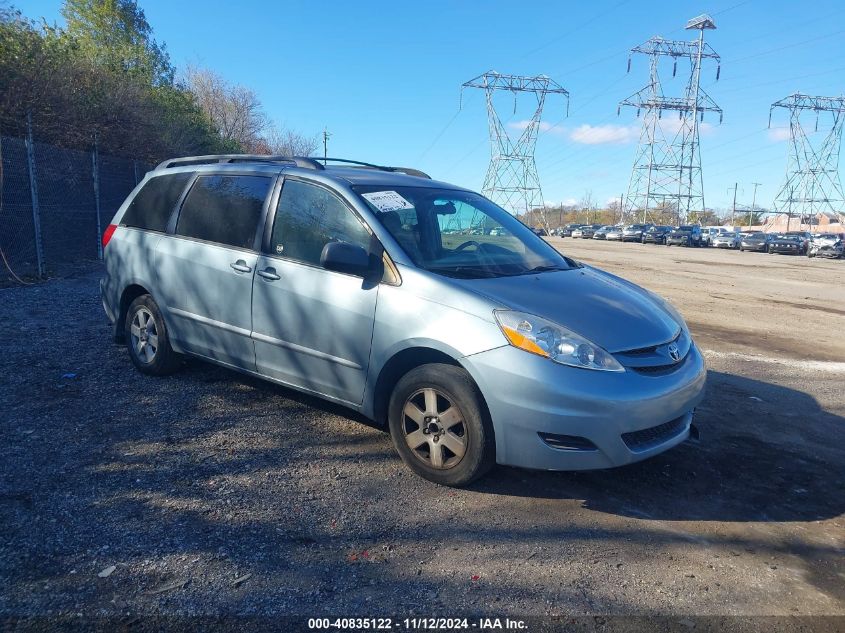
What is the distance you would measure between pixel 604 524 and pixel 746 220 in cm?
12878

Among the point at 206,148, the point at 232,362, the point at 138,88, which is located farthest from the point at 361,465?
the point at 206,148

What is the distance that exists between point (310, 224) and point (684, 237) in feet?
171

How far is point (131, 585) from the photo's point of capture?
263 cm

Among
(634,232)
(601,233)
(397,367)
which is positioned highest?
(634,232)

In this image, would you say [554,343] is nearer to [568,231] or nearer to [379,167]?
[379,167]

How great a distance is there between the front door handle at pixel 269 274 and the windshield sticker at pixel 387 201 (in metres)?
0.82

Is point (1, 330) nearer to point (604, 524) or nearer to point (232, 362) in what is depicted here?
point (232, 362)

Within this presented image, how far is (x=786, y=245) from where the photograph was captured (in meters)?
41.0

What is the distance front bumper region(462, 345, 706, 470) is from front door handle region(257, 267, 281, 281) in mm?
1616

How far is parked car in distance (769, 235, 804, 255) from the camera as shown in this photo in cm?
4053

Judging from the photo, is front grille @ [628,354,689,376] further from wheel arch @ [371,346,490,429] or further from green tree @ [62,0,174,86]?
green tree @ [62,0,174,86]

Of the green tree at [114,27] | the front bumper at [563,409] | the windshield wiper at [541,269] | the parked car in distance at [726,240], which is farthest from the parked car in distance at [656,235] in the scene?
the front bumper at [563,409]

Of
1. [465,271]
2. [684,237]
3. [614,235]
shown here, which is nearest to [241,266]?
[465,271]

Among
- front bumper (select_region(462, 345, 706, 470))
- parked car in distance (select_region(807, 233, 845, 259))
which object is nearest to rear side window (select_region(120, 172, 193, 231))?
front bumper (select_region(462, 345, 706, 470))
